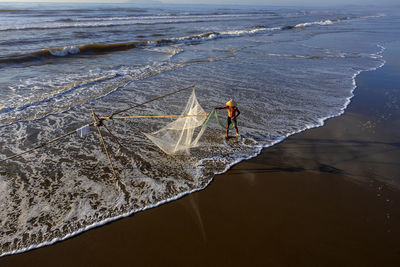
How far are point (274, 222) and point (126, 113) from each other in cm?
526

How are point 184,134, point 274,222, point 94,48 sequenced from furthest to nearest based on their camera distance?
point 94,48, point 184,134, point 274,222

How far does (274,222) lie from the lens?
11.9 feet

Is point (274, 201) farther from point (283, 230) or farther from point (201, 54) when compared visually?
point (201, 54)

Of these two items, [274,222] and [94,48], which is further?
[94,48]

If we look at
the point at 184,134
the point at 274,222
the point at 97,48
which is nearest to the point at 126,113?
the point at 184,134

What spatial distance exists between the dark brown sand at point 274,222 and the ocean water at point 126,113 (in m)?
0.35

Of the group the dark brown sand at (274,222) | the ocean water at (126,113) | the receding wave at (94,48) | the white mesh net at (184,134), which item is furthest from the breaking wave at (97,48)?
the dark brown sand at (274,222)

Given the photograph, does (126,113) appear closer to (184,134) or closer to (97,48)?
(184,134)

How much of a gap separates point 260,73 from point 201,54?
5.57 meters

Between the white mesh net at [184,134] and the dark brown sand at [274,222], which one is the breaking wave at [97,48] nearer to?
the white mesh net at [184,134]

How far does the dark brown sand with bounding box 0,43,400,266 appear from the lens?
313cm

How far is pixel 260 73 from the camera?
1141cm

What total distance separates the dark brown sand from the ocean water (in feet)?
1.14

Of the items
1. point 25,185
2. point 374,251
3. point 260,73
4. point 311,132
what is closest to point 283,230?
point 374,251
